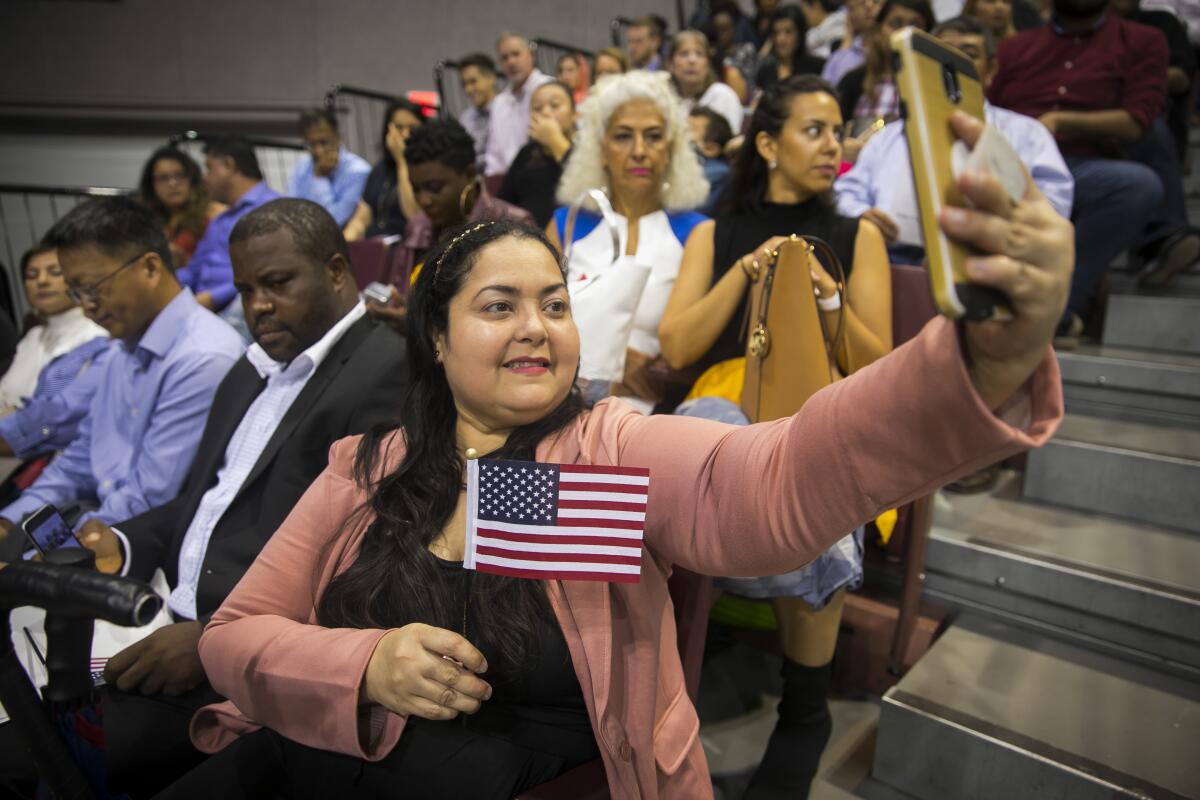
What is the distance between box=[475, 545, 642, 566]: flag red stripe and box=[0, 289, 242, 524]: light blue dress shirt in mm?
Answer: 1542

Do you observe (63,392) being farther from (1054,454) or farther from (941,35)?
(941,35)

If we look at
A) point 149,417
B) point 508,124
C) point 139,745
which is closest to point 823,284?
point 139,745

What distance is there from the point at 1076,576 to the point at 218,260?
163 inches

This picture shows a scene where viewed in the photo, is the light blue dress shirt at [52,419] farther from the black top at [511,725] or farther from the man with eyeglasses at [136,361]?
the black top at [511,725]

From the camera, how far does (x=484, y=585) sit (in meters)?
1.16

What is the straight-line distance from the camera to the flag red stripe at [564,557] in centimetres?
99

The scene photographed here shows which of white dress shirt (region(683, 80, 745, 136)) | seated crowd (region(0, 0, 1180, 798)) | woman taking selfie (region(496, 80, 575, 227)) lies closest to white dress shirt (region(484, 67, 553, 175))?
white dress shirt (region(683, 80, 745, 136))

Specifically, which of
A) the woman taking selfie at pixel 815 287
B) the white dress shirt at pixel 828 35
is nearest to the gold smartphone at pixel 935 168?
the woman taking selfie at pixel 815 287

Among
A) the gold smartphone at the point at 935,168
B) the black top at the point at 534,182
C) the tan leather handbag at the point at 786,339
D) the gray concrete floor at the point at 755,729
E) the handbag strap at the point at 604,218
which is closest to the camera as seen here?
the gold smartphone at the point at 935,168

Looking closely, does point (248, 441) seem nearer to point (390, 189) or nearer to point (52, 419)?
point (52, 419)

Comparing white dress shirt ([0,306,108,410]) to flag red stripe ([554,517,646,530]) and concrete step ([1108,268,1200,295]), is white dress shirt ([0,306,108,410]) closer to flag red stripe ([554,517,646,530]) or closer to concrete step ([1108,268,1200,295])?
flag red stripe ([554,517,646,530])

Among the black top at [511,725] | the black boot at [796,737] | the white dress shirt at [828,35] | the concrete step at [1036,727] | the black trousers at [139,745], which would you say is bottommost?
the black boot at [796,737]

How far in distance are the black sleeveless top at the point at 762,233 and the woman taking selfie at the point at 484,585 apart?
105 centimetres

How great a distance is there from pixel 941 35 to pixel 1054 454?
1.88 m
